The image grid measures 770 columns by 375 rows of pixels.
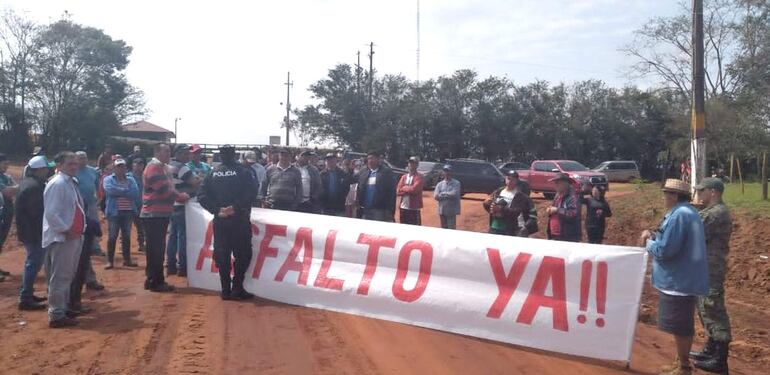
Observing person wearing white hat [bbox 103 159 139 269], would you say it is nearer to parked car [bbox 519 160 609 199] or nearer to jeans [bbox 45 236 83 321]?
jeans [bbox 45 236 83 321]

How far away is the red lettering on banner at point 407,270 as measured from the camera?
23.0ft

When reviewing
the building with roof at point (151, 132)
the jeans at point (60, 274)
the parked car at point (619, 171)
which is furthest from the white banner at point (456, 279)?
the building with roof at point (151, 132)

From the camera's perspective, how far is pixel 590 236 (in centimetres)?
1005

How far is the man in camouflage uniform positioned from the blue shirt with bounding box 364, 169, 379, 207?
16.6ft

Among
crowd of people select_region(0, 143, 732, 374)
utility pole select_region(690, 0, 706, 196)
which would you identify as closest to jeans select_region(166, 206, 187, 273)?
crowd of people select_region(0, 143, 732, 374)

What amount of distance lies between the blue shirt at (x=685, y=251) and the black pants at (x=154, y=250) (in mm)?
5906

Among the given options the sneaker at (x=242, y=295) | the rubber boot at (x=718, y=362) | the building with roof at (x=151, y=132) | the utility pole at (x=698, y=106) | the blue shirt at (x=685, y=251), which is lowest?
the rubber boot at (x=718, y=362)

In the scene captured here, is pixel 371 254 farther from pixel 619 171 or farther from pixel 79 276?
pixel 619 171

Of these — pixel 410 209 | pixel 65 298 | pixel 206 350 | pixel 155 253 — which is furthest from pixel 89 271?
pixel 410 209

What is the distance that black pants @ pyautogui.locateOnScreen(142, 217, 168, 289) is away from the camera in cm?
858

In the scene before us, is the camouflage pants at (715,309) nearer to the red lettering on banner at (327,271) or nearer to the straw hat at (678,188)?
the straw hat at (678,188)

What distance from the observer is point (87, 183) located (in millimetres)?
10125

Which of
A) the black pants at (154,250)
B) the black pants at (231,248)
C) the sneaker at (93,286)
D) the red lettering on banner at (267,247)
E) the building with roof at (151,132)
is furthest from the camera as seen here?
the building with roof at (151,132)

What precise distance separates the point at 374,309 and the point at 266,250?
175cm
